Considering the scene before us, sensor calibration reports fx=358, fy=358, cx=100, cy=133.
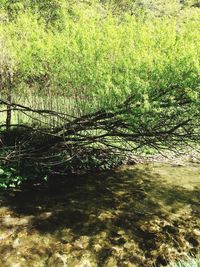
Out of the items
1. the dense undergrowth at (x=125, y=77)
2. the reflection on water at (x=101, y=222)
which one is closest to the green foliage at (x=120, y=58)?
the dense undergrowth at (x=125, y=77)

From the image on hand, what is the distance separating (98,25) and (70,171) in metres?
4.20

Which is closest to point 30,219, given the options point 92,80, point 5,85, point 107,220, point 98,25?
point 107,220

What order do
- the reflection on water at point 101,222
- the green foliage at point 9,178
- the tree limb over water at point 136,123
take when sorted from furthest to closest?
the green foliage at point 9,178, the tree limb over water at point 136,123, the reflection on water at point 101,222

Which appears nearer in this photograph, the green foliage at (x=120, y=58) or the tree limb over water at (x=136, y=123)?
the green foliage at (x=120, y=58)

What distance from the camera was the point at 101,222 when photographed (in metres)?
7.73

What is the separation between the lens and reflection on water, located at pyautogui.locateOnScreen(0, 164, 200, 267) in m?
6.49

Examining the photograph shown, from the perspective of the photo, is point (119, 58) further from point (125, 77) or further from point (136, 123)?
point (136, 123)

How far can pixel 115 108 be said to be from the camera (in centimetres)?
713

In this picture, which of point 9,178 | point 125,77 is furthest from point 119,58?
point 9,178

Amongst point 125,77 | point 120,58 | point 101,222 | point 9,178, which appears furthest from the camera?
point 9,178

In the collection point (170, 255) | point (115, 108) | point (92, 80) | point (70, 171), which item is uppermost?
point (92, 80)

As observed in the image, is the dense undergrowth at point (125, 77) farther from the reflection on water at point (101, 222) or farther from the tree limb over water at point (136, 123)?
the reflection on water at point (101, 222)

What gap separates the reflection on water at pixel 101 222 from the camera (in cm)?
649

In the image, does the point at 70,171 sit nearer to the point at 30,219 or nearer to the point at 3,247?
the point at 30,219
